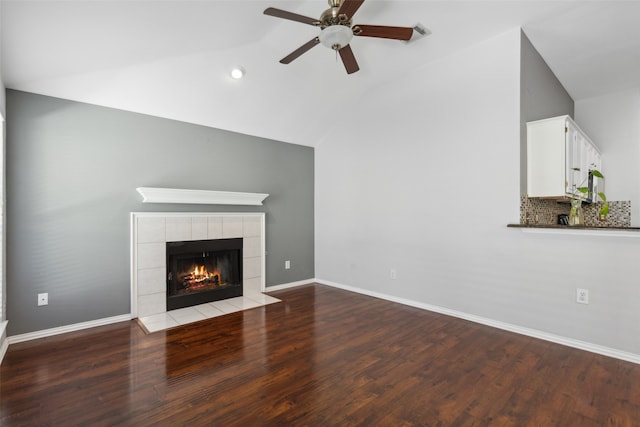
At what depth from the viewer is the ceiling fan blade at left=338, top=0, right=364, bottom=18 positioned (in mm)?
2148

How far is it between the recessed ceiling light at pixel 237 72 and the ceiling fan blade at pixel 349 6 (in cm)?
171

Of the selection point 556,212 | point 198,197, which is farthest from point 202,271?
point 556,212

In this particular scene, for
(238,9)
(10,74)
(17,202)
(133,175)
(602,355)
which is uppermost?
(238,9)

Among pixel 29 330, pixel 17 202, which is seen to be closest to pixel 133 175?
pixel 17 202

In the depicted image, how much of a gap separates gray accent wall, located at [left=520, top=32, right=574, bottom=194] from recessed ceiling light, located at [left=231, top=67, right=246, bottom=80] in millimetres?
2923

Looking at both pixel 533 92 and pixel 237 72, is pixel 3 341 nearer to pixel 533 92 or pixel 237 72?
pixel 237 72

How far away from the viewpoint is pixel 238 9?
2.78 meters

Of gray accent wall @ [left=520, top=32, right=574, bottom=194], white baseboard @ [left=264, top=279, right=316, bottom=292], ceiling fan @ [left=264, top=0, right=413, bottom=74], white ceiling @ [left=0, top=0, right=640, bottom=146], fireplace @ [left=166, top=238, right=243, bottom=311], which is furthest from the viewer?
white baseboard @ [left=264, top=279, right=316, bottom=292]

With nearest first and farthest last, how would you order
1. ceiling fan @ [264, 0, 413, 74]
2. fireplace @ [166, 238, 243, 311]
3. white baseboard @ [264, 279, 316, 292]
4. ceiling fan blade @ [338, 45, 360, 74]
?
1. ceiling fan @ [264, 0, 413, 74]
2. ceiling fan blade @ [338, 45, 360, 74]
3. fireplace @ [166, 238, 243, 311]
4. white baseboard @ [264, 279, 316, 292]

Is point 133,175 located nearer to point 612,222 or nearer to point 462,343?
point 462,343

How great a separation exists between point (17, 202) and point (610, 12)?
18.5 feet

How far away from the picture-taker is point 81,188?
10.7 ft

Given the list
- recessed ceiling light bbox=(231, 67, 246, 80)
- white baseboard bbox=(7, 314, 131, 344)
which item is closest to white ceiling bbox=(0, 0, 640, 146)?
recessed ceiling light bbox=(231, 67, 246, 80)

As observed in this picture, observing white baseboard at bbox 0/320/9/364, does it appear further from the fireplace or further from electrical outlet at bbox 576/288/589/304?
electrical outlet at bbox 576/288/589/304
